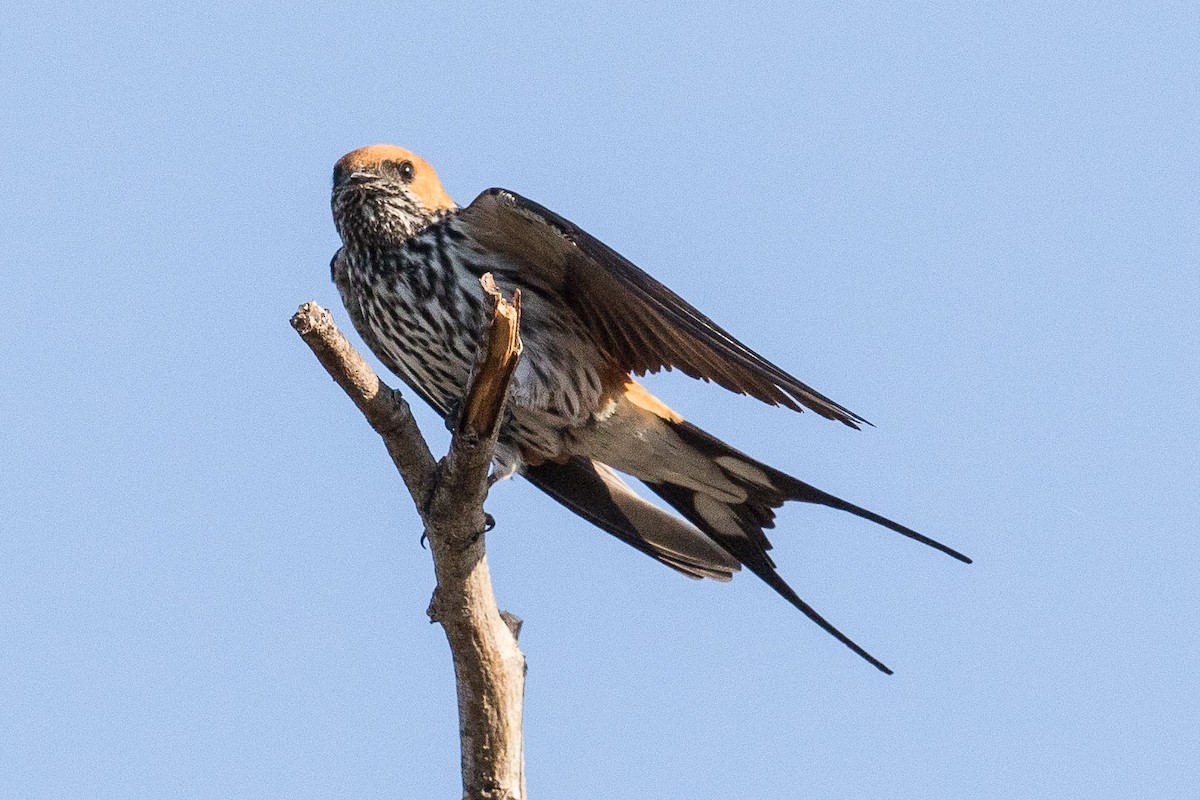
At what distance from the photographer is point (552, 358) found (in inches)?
233

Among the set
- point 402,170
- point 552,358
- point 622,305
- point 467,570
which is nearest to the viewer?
point 467,570

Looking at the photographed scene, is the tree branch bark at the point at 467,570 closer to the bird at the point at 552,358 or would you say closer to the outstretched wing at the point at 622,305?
the outstretched wing at the point at 622,305

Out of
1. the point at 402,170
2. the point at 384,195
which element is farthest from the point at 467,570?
the point at 402,170

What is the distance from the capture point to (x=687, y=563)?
6.11 metres

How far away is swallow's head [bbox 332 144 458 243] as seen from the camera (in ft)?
20.3

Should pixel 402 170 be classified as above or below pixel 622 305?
above

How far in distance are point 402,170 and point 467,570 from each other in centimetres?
244

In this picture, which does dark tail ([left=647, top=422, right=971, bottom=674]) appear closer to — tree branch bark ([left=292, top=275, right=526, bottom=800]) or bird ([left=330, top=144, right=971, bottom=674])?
bird ([left=330, top=144, right=971, bottom=674])

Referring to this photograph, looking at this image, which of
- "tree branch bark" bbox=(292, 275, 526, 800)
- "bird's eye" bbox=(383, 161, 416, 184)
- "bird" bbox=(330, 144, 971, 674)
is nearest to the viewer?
"tree branch bark" bbox=(292, 275, 526, 800)

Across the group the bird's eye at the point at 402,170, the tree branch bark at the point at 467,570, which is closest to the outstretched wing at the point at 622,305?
the bird's eye at the point at 402,170

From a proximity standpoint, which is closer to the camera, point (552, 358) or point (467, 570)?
point (467, 570)

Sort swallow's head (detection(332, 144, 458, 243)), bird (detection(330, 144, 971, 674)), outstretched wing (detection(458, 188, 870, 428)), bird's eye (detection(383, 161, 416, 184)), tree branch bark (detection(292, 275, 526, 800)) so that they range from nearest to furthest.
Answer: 1. tree branch bark (detection(292, 275, 526, 800))
2. outstretched wing (detection(458, 188, 870, 428))
3. bird (detection(330, 144, 971, 674))
4. swallow's head (detection(332, 144, 458, 243))
5. bird's eye (detection(383, 161, 416, 184))

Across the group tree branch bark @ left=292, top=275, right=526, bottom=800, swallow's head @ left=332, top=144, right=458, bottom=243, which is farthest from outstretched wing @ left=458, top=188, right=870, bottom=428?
tree branch bark @ left=292, top=275, right=526, bottom=800

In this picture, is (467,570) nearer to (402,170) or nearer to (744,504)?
(744,504)
